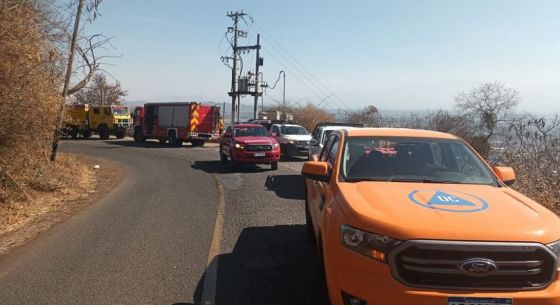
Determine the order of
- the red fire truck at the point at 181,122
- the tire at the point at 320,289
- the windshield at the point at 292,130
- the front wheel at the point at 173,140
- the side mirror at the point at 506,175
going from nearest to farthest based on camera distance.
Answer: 1. the tire at the point at 320,289
2. the side mirror at the point at 506,175
3. the windshield at the point at 292,130
4. the red fire truck at the point at 181,122
5. the front wheel at the point at 173,140

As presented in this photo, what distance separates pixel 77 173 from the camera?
15.0 meters

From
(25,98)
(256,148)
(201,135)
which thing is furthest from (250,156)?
(201,135)

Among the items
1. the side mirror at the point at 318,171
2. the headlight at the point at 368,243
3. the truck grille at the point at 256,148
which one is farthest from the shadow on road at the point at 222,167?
the headlight at the point at 368,243

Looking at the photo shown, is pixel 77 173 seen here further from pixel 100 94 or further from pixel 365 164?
pixel 100 94

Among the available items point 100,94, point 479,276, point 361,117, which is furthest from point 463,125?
point 100,94

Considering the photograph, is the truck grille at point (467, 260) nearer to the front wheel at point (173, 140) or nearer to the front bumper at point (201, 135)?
the front bumper at point (201, 135)

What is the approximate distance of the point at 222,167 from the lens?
18797 mm

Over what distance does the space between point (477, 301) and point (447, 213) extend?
0.65m

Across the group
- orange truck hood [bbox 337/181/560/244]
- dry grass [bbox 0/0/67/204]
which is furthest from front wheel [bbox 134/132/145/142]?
orange truck hood [bbox 337/181/560/244]

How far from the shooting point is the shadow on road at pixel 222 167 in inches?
683

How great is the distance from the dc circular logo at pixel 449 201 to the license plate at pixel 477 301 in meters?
0.68

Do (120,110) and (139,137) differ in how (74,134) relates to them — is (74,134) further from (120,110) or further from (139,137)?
(139,137)

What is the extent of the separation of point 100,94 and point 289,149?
49.7m

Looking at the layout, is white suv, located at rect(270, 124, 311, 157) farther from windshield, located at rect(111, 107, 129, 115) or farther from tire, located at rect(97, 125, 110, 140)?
tire, located at rect(97, 125, 110, 140)
